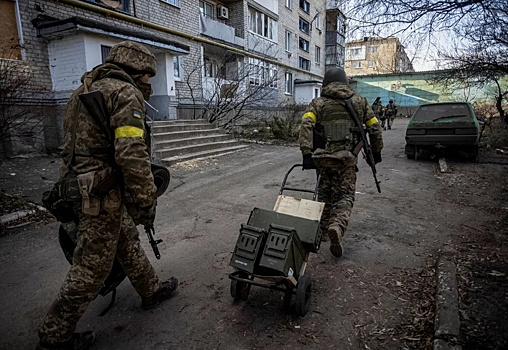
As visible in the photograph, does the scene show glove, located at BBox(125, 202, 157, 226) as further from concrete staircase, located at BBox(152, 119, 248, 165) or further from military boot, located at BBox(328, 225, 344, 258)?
concrete staircase, located at BBox(152, 119, 248, 165)

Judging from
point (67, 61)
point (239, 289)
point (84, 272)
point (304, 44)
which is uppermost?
point (304, 44)

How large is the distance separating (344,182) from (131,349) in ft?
8.60

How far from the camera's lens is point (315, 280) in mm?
3047

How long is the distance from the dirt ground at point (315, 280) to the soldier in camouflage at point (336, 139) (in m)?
0.60

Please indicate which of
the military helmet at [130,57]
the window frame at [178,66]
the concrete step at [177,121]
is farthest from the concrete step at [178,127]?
the military helmet at [130,57]

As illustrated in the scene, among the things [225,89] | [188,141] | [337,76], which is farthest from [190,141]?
[337,76]

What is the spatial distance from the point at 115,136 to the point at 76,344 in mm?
1436

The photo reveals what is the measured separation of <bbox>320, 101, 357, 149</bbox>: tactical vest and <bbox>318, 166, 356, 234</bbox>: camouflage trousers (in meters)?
0.32

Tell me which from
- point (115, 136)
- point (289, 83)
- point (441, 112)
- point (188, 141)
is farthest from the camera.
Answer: point (289, 83)

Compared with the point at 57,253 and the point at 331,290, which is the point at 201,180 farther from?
the point at 331,290

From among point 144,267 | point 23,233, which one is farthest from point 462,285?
point 23,233

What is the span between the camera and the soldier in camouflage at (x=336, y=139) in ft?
11.6

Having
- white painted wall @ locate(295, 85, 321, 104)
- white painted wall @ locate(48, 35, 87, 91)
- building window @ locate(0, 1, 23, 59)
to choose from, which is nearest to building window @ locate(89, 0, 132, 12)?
white painted wall @ locate(48, 35, 87, 91)

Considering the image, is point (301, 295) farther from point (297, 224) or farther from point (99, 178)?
point (99, 178)
